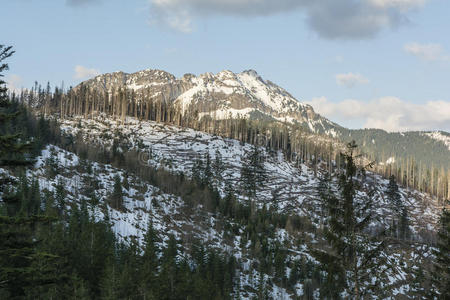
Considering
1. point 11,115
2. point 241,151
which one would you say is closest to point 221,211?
→ point 241,151

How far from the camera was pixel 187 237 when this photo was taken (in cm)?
8350

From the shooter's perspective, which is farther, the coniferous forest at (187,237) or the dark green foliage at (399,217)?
the dark green foliage at (399,217)

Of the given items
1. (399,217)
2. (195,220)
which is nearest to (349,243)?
(195,220)

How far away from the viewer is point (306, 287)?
7756 centimetres

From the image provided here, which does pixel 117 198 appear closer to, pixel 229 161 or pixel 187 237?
pixel 187 237

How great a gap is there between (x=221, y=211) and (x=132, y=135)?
74.4 metres

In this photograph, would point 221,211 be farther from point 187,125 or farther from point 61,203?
point 187,125

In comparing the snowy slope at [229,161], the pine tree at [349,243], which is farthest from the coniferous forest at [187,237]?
the snowy slope at [229,161]

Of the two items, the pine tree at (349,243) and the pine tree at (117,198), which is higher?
the pine tree at (349,243)

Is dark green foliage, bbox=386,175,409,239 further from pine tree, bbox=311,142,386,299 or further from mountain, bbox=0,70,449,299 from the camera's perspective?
pine tree, bbox=311,142,386,299

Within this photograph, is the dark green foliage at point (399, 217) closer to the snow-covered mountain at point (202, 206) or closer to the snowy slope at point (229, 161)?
the snow-covered mountain at point (202, 206)

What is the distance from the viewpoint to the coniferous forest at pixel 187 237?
59.6 feet

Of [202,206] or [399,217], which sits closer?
[202,206]

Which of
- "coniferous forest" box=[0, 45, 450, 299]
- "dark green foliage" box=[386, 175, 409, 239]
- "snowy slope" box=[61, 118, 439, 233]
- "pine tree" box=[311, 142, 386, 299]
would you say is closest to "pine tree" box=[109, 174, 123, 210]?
"coniferous forest" box=[0, 45, 450, 299]
